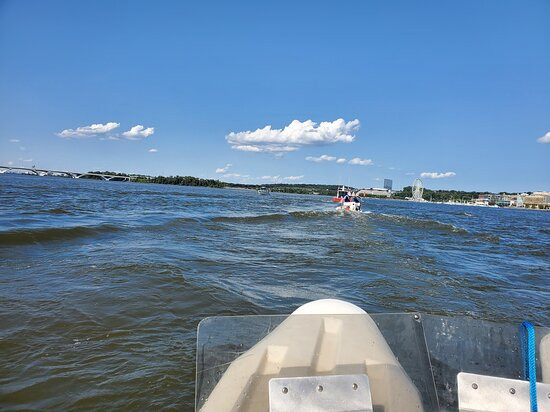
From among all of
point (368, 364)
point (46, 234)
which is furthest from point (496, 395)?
point (46, 234)

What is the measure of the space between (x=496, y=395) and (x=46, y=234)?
11.6m

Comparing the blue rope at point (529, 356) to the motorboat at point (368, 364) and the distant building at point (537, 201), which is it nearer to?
the motorboat at point (368, 364)

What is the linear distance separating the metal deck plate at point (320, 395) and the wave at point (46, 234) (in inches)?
394

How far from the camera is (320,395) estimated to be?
1.53m

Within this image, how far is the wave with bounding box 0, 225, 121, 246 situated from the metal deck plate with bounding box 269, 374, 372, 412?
1000cm

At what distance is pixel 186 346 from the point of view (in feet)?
13.0

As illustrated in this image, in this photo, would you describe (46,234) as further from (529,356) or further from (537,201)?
(537,201)

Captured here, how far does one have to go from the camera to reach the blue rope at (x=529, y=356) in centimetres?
165

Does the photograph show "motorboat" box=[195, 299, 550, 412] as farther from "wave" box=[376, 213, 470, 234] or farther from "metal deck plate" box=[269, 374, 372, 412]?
"wave" box=[376, 213, 470, 234]

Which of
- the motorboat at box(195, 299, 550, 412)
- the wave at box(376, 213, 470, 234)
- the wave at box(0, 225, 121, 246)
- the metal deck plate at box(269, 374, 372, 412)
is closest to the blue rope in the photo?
the motorboat at box(195, 299, 550, 412)

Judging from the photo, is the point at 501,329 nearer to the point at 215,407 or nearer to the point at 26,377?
the point at 215,407

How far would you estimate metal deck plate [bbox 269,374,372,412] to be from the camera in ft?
4.96

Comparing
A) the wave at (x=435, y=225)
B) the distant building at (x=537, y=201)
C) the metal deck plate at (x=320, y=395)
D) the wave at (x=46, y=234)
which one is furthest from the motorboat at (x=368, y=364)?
the distant building at (x=537, y=201)

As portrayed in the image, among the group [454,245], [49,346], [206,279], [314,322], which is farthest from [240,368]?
[454,245]
